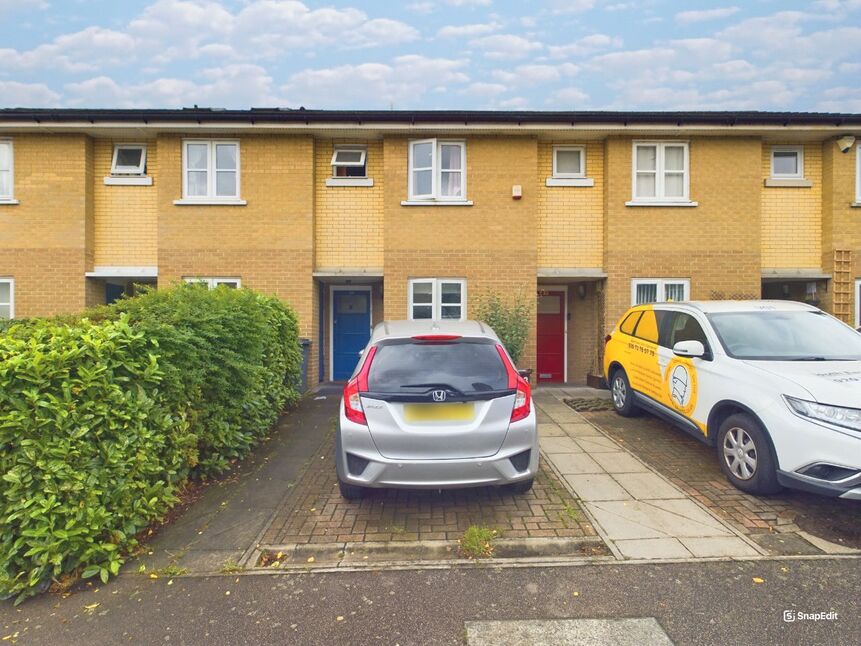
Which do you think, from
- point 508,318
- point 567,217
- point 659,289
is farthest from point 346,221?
point 659,289

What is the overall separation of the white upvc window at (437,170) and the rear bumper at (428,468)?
6416mm

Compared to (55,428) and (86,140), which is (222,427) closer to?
(55,428)

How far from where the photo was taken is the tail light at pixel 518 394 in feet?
11.1

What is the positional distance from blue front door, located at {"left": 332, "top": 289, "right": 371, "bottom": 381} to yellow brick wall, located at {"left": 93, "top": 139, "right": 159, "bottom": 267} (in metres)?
3.94

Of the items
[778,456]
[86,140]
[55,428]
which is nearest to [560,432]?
[778,456]

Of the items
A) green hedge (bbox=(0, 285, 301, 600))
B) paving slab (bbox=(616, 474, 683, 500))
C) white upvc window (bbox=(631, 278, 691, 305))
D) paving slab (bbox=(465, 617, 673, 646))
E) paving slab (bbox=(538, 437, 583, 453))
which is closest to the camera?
paving slab (bbox=(465, 617, 673, 646))

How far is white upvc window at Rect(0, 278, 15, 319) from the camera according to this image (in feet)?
28.4

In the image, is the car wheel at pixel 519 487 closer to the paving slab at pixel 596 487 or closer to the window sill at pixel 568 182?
the paving slab at pixel 596 487

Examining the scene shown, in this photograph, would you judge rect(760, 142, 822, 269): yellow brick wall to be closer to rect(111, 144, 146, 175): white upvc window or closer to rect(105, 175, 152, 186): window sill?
rect(105, 175, 152, 186): window sill

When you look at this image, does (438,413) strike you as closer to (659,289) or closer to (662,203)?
(659,289)

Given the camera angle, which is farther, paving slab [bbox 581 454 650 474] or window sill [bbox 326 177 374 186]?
window sill [bbox 326 177 374 186]

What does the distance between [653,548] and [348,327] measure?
808 cm

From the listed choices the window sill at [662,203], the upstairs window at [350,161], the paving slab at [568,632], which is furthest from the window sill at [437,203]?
the paving slab at [568,632]

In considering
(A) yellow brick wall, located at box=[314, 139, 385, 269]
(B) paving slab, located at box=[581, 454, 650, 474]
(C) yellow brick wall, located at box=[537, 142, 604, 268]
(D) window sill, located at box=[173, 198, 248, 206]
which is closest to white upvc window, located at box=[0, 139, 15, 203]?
(D) window sill, located at box=[173, 198, 248, 206]
